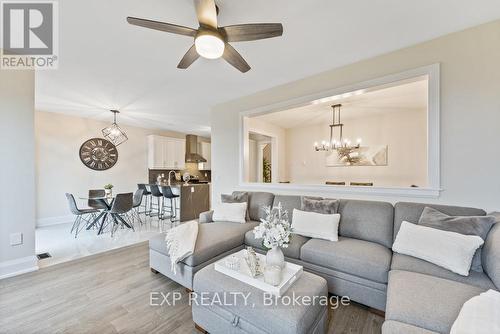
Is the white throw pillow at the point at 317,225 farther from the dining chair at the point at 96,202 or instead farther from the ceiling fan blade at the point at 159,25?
the dining chair at the point at 96,202

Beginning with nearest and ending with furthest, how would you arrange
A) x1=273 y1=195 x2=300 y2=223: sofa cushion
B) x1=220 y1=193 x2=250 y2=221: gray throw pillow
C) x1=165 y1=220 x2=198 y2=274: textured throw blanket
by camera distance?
x1=165 y1=220 x2=198 y2=274: textured throw blanket, x1=273 y1=195 x2=300 y2=223: sofa cushion, x1=220 y1=193 x2=250 y2=221: gray throw pillow

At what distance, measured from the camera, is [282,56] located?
2.56 meters

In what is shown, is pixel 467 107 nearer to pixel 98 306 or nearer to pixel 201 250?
pixel 201 250

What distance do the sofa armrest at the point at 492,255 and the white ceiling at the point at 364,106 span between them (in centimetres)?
213

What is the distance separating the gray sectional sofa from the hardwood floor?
8.2 inches

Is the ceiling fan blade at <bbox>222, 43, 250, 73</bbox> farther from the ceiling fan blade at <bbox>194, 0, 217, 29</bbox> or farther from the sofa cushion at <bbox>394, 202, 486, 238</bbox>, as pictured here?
the sofa cushion at <bbox>394, 202, 486, 238</bbox>

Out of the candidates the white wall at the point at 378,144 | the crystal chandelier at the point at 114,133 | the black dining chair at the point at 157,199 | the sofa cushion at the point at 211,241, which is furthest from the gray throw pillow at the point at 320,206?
the crystal chandelier at the point at 114,133

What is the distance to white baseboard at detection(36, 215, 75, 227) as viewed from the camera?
4.57m

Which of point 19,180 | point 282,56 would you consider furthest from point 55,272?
point 282,56

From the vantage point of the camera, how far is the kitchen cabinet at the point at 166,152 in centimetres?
650

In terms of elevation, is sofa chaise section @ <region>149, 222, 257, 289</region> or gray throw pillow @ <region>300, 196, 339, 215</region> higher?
gray throw pillow @ <region>300, 196, 339, 215</region>

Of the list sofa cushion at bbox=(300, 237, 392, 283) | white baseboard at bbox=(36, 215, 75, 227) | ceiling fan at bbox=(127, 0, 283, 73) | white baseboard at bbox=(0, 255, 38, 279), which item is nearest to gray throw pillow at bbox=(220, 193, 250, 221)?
sofa cushion at bbox=(300, 237, 392, 283)

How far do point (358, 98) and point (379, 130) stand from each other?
1640 mm

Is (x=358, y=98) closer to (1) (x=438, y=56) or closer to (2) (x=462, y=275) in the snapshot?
(1) (x=438, y=56)
